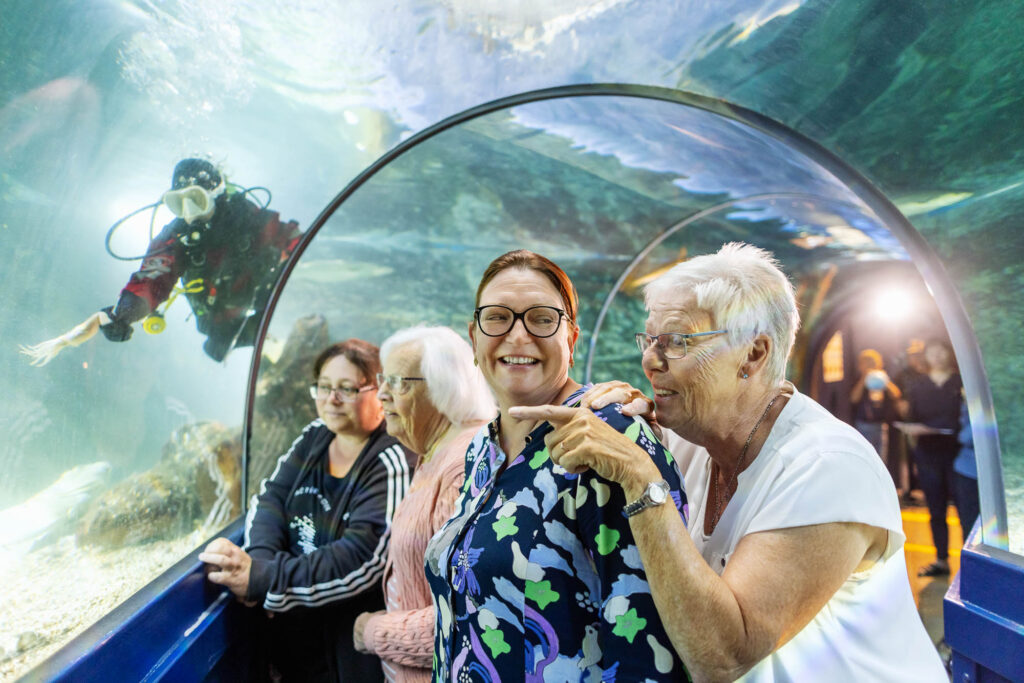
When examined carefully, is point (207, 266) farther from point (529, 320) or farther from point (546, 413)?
point (546, 413)

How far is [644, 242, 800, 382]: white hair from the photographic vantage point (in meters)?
1.68

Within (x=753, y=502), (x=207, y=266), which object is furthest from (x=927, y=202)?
(x=207, y=266)

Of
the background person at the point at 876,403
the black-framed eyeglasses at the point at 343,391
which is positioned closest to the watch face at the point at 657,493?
the black-framed eyeglasses at the point at 343,391

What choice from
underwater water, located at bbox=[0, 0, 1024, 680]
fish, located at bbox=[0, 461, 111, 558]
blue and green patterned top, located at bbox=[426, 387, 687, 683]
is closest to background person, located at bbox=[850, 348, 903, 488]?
underwater water, located at bbox=[0, 0, 1024, 680]

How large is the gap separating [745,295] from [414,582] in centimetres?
159

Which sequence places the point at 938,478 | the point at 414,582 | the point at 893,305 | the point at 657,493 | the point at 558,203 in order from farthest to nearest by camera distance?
1. the point at 893,305
2. the point at 558,203
3. the point at 938,478
4. the point at 414,582
5. the point at 657,493

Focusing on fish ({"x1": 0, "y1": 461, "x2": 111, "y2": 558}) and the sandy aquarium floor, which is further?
fish ({"x1": 0, "y1": 461, "x2": 111, "y2": 558})

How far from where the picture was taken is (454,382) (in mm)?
2791

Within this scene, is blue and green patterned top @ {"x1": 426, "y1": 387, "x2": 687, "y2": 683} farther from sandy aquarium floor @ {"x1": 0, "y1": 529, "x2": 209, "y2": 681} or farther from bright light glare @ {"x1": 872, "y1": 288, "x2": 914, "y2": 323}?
bright light glare @ {"x1": 872, "y1": 288, "x2": 914, "y2": 323}

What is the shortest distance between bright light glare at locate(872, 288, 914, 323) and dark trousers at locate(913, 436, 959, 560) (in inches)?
89.9

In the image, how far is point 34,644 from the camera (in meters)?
1.99

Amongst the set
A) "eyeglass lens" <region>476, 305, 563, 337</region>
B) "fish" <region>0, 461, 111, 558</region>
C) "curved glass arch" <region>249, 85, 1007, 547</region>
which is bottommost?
"fish" <region>0, 461, 111, 558</region>

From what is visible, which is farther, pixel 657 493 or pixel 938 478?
pixel 938 478

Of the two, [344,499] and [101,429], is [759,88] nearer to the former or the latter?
[344,499]
